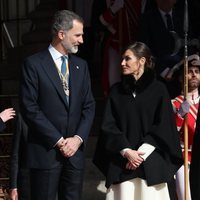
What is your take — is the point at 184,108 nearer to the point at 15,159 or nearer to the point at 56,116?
the point at 56,116

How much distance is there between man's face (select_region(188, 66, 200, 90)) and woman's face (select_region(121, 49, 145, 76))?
22.3 inches

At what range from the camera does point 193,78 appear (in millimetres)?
7445

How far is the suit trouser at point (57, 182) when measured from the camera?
257 inches

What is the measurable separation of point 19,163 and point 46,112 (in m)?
0.50

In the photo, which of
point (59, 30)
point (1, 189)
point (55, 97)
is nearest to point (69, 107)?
point (55, 97)

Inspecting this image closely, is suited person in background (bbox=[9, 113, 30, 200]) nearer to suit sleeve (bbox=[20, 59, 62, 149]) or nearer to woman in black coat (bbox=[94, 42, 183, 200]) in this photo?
suit sleeve (bbox=[20, 59, 62, 149])

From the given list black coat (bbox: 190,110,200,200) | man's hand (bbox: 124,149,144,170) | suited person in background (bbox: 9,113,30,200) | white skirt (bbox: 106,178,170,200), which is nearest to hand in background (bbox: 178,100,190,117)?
man's hand (bbox: 124,149,144,170)

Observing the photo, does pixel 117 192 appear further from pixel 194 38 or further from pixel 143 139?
pixel 194 38

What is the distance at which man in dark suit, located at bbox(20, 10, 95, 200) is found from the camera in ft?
21.2

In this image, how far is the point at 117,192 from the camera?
7059 millimetres

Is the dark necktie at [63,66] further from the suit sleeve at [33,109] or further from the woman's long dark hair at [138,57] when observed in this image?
the woman's long dark hair at [138,57]

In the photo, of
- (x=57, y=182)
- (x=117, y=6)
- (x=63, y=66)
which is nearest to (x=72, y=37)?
(x=63, y=66)

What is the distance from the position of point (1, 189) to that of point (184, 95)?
93.3 inches

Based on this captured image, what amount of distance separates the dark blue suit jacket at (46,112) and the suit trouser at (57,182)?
0.06 m
